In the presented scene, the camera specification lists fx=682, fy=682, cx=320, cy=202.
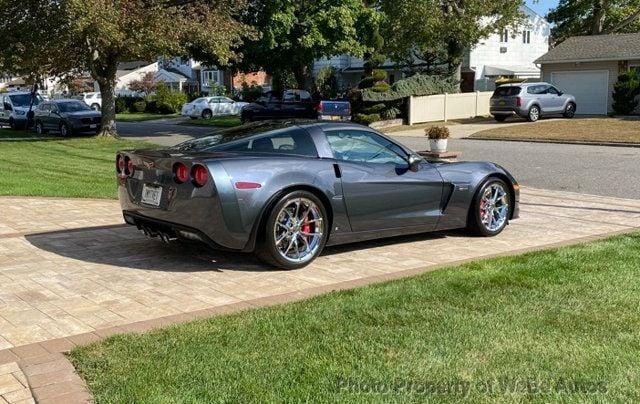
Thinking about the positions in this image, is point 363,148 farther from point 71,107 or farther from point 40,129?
point 40,129

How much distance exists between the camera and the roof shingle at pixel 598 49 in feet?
105

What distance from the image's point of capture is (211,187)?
5828mm

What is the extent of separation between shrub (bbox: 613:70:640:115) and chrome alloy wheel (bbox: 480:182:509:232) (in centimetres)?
2592

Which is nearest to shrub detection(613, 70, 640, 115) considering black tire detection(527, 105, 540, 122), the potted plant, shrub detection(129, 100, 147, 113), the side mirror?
black tire detection(527, 105, 540, 122)

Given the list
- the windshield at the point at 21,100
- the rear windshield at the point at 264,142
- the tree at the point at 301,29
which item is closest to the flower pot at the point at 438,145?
the rear windshield at the point at 264,142

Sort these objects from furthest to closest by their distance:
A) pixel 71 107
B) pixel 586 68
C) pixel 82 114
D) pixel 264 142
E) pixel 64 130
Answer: pixel 586 68, pixel 71 107, pixel 64 130, pixel 82 114, pixel 264 142

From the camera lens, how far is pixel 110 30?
1959 cm

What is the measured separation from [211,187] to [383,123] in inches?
997

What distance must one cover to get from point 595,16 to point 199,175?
46.7 meters

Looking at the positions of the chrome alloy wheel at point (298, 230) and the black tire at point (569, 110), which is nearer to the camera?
the chrome alloy wheel at point (298, 230)

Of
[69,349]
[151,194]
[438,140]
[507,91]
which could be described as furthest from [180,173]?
[507,91]

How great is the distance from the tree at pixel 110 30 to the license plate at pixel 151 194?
1406 cm

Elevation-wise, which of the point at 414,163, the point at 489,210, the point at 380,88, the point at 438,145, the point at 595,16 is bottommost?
the point at 489,210

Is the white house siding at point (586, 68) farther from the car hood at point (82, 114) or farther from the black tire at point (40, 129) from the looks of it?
the black tire at point (40, 129)
